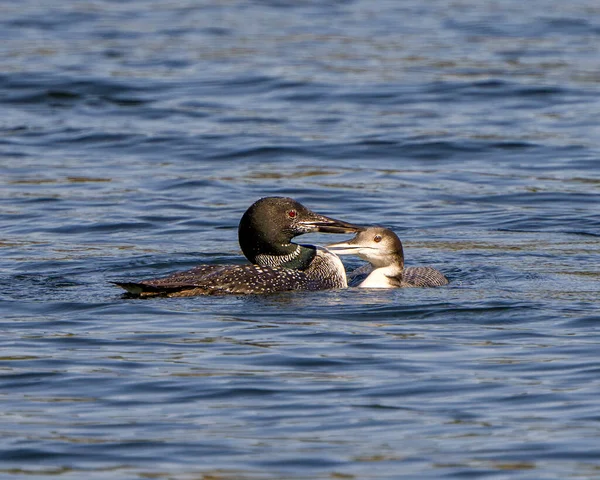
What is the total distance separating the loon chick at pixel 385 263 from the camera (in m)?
10.2

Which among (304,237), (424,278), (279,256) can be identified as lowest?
(304,237)

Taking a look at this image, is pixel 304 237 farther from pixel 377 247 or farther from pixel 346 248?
pixel 377 247

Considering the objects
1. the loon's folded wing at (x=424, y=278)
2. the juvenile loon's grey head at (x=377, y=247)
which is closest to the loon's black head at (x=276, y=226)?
the juvenile loon's grey head at (x=377, y=247)

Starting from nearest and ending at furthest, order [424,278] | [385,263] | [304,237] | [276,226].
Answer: [424,278] < [276,226] < [385,263] < [304,237]

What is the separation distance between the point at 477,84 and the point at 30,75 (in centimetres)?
638

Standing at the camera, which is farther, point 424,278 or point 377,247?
point 377,247

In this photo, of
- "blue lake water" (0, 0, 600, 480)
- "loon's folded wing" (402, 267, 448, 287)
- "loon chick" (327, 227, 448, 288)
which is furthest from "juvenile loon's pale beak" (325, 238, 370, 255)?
"blue lake water" (0, 0, 600, 480)

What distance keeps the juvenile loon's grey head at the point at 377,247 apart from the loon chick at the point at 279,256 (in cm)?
9

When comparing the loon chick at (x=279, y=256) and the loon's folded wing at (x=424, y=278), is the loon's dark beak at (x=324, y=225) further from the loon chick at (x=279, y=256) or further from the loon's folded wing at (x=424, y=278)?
the loon's folded wing at (x=424, y=278)

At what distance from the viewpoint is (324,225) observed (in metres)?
10.4

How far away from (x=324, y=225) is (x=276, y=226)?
1.26ft

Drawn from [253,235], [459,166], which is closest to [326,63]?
[459,166]

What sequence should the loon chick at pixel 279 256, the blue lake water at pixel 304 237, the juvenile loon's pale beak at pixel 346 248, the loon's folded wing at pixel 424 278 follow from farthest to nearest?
the juvenile loon's pale beak at pixel 346 248 → the loon's folded wing at pixel 424 278 → the loon chick at pixel 279 256 → the blue lake water at pixel 304 237

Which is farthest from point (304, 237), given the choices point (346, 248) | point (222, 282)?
point (222, 282)
